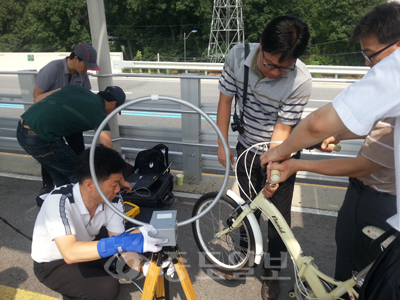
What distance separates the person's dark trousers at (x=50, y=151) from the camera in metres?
2.97

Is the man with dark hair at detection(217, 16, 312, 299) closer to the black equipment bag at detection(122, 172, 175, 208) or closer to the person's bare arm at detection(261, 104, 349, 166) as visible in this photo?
the person's bare arm at detection(261, 104, 349, 166)

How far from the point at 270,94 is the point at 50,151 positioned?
7.42 feet

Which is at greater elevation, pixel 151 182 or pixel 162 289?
pixel 162 289

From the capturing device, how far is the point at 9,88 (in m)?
14.8

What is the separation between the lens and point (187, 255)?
2928mm

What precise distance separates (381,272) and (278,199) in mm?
1143

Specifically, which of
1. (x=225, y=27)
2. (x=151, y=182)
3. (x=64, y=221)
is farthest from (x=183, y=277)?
(x=225, y=27)

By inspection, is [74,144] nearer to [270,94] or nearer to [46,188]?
[46,188]

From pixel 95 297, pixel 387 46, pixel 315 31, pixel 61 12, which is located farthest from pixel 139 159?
pixel 61 12

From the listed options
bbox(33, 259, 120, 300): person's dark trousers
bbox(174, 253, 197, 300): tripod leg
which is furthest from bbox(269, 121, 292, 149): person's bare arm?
bbox(33, 259, 120, 300): person's dark trousers

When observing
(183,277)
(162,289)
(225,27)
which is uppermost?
(225,27)

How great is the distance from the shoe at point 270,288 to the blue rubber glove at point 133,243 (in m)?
1.31

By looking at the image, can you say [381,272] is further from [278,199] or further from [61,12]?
[61,12]

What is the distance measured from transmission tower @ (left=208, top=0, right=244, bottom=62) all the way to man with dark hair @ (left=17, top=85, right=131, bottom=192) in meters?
30.1
